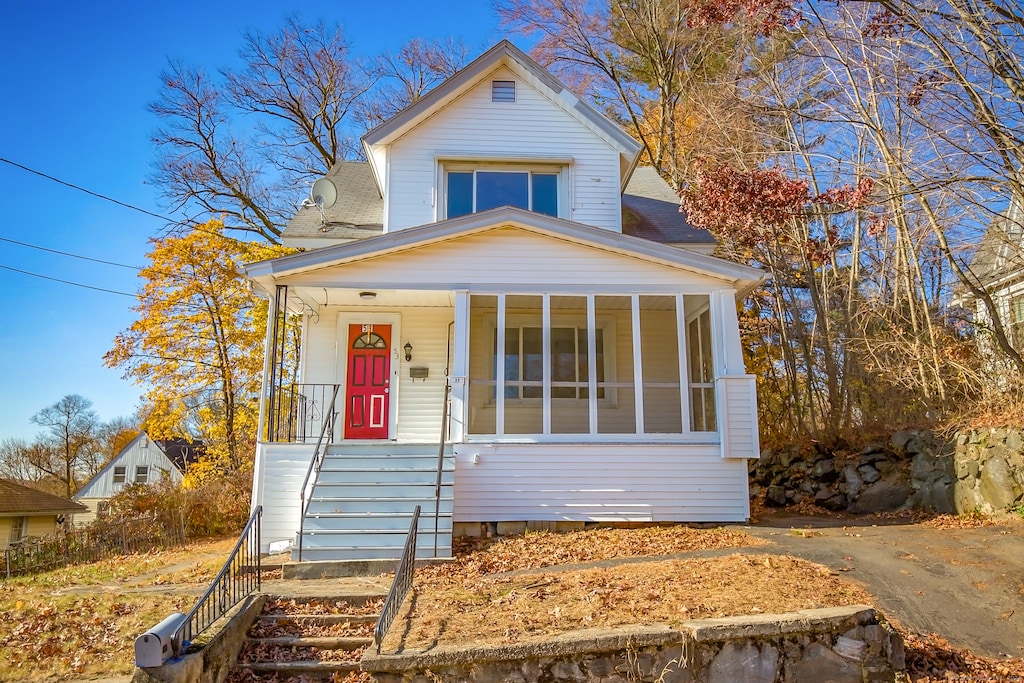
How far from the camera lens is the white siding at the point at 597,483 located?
11.0 metres

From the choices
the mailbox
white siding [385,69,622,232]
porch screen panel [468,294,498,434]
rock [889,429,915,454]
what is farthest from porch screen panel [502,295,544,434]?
the mailbox

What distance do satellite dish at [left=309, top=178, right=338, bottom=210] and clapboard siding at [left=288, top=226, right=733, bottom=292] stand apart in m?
3.98

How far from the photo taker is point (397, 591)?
279 inches

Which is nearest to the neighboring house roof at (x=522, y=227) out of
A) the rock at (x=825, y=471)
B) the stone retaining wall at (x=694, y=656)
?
the rock at (x=825, y=471)

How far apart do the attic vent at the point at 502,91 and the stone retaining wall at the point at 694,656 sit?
11324 millimetres

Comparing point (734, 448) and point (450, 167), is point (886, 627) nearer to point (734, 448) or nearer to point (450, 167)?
point (734, 448)

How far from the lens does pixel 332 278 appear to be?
11.8 m

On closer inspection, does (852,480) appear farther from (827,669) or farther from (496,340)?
(827,669)

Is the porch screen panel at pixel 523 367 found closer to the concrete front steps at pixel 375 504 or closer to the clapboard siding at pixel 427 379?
the clapboard siding at pixel 427 379

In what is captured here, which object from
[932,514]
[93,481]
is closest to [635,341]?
[932,514]

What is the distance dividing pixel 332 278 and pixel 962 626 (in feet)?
30.0

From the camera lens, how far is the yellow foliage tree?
21656 mm

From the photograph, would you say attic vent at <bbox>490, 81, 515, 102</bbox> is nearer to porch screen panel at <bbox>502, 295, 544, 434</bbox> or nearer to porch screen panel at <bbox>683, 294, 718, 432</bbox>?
porch screen panel at <bbox>502, 295, 544, 434</bbox>

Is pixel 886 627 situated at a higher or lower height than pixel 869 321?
lower
